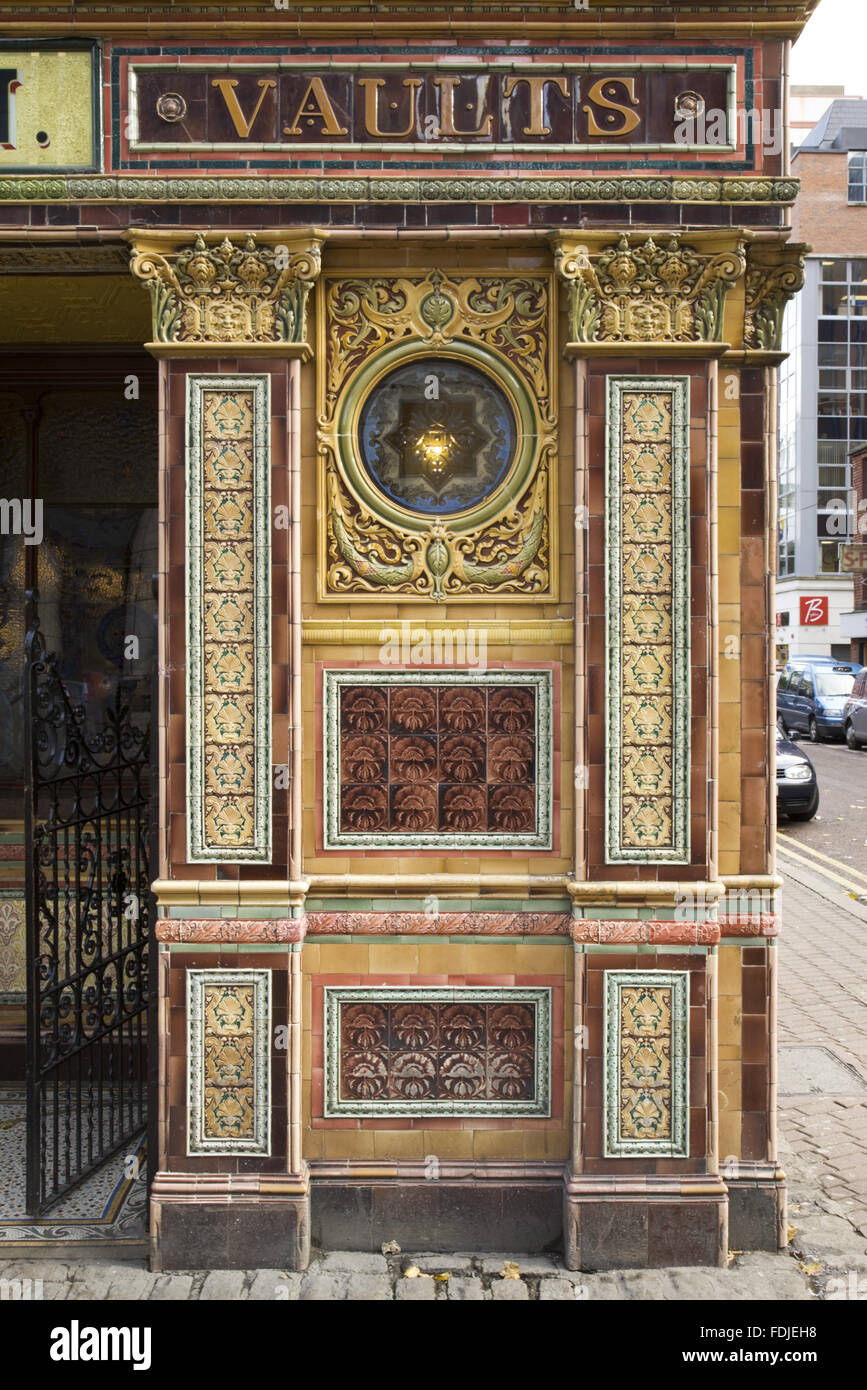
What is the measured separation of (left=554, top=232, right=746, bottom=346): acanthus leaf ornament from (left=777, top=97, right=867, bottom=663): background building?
144 ft

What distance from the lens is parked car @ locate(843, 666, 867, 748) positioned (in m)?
24.7

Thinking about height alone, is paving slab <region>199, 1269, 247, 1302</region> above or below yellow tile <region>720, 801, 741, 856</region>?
below

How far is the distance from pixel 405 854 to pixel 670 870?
4.19 ft

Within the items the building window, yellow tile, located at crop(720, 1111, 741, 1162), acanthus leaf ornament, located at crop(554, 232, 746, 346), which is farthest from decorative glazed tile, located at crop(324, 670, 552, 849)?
the building window

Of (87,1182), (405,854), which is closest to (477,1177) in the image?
(405,854)

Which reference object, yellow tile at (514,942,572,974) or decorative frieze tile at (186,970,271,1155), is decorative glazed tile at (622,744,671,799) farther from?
decorative frieze tile at (186,970,271,1155)

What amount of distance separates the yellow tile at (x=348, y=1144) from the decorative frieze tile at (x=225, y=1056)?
370 mm

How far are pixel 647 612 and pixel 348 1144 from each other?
2.96m

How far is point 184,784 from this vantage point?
4637 millimetres

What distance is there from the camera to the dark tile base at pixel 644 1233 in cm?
453

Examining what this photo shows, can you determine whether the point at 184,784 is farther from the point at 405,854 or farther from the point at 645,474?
the point at 645,474

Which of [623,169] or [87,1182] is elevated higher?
[623,169]

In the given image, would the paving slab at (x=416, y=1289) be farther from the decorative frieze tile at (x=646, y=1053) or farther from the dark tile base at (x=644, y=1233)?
the decorative frieze tile at (x=646, y=1053)

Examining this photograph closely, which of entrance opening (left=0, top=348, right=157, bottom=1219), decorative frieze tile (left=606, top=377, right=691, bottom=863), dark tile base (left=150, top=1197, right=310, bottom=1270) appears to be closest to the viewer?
dark tile base (left=150, top=1197, right=310, bottom=1270)
